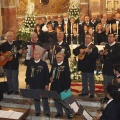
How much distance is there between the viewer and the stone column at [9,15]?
1645 cm

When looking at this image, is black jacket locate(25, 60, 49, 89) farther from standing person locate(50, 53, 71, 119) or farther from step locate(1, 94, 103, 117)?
step locate(1, 94, 103, 117)

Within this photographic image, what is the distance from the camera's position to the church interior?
27.0 ft

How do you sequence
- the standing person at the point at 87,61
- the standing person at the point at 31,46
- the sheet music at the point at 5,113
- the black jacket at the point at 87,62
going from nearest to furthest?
1. the sheet music at the point at 5,113
2. the standing person at the point at 87,61
3. the black jacket at the point at 87,62
4. the standing person at the point at 31,46

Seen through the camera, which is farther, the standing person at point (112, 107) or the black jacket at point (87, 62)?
the black jacket at point (87, 62)

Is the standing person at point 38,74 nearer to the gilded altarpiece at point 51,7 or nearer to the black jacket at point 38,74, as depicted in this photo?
the black jacket at point 38,74

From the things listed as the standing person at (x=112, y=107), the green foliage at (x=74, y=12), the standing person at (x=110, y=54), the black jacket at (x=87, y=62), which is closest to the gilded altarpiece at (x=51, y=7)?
the green foliage at (x=74, y=12)

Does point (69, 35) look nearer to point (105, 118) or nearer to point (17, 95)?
point (17, 95)

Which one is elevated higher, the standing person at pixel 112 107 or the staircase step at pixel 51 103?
the standing person at pixel 112 107

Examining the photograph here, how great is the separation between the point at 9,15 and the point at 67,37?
19.2 feet

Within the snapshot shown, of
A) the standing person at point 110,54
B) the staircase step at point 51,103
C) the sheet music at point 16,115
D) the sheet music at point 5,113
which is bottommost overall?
the staircase step at point 51,103

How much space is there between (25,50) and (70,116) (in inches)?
77.9

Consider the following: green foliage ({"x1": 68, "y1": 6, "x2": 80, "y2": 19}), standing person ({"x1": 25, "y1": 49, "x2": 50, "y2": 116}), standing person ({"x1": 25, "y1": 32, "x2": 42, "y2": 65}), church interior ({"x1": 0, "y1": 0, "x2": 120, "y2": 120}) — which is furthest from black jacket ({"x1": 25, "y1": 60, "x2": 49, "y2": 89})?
green foliage ({"x1": 68, "y1": 6, "x2": 80, "y2": 19})

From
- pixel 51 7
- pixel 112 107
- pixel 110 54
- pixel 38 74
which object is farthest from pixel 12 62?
pixel 51 7

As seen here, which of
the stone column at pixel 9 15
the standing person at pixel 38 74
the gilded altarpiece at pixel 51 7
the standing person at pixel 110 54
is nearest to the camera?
the standing person at pixel 38 74
